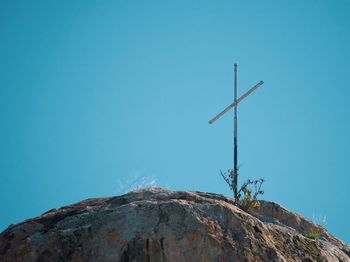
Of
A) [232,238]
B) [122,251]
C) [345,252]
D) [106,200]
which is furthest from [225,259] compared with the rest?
[345,252]

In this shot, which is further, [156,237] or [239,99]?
[239,99]

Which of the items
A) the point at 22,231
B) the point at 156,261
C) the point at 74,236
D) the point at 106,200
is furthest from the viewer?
the point at 106,200

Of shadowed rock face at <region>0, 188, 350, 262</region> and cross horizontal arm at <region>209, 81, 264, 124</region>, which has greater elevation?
cross horizontal arm at <region>209, 81, 264, 124</region>

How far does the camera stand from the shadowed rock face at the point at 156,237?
13.6 metres

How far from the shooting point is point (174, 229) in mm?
13945

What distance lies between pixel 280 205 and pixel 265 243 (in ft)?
23.5

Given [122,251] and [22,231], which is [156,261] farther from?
[22,231]

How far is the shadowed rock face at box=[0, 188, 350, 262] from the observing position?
44.5ft

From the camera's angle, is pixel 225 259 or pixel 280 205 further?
pixel 280 205

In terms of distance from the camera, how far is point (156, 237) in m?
13.7

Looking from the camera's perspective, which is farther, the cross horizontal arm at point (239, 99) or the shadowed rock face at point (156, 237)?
the cross horizontal arm at point (239, 99)

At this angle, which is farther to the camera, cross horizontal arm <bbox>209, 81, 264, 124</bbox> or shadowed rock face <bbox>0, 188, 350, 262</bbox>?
cross horizontal arm <bbox>209, 81, 264, 124</bbox>

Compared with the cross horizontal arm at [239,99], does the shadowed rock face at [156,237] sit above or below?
below

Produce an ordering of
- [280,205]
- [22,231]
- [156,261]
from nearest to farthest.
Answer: [156,261] < [22,231] < [280,205]
